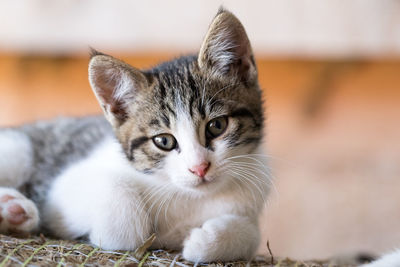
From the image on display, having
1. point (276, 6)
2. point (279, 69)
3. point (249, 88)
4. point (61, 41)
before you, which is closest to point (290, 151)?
point (279, 69)

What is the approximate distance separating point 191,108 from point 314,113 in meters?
3.31

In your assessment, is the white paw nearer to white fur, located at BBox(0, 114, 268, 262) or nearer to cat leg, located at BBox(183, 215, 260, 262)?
white fur, located at BBox(0, 114, 268, 262)

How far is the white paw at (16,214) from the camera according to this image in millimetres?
1809

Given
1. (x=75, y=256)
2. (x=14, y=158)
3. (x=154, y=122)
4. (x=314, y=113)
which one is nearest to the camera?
(x=75, y=256)

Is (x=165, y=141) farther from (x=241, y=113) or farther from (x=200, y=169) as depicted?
(x=241, y=113)

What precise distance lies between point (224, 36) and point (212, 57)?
11 centimetres

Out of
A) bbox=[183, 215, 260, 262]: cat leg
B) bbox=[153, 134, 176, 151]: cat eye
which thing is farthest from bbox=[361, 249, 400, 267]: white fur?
bbox=[153, 134, 176, 151]: cat eye

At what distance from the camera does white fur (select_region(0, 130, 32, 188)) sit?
7.18 feet

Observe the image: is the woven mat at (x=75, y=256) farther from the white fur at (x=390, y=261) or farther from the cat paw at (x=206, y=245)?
the white fur at (x=390, y=261)

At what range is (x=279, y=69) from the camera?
14.9ft

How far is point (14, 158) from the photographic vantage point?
2.26m

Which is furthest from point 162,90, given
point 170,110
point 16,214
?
point 16,214

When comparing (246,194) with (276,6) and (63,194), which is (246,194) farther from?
(276,6)

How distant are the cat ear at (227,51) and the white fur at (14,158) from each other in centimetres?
105
